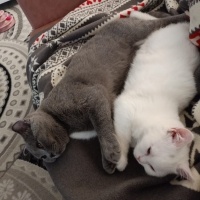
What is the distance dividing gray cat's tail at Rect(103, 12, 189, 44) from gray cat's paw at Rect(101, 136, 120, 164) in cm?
45

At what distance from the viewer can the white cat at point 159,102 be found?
83 centimetres

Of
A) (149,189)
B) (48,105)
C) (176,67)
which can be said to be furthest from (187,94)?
(48,105)

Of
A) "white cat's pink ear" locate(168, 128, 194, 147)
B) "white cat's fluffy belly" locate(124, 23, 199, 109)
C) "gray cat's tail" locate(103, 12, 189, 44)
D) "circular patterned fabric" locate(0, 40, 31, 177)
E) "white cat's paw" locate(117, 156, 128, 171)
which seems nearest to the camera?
"white cat's pink ear" locate(168, 128, 194, 147)

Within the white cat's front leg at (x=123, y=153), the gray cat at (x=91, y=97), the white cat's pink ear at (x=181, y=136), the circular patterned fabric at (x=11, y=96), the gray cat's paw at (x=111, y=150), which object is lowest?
the circular patterned fabric at (x=11, y=96)

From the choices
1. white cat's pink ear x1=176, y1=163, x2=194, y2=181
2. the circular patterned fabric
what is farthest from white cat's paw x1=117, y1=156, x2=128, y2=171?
the circular patterned fabric

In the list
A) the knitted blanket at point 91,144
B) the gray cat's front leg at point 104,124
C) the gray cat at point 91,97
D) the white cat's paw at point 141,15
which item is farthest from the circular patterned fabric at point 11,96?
the white cat's paw at point 141,15

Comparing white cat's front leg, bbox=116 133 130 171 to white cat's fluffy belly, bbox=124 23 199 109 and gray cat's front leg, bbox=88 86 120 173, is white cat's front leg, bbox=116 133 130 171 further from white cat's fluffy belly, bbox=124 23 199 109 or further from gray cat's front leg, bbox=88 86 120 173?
white cat's fluffy belly, bbox=124 23 199 109

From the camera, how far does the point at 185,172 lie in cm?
78

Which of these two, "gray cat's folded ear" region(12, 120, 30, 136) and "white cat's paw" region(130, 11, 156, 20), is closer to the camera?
"gray cat's folded ear" region(12, 120, 30, 136)

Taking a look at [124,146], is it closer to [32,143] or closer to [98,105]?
[98,105]

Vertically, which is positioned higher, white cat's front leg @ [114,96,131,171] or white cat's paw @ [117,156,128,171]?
white cat's front leg @ [114,96,131,171]

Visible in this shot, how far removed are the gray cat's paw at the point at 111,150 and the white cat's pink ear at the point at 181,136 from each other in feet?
0.62

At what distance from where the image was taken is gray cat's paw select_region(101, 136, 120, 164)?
0.90 metres

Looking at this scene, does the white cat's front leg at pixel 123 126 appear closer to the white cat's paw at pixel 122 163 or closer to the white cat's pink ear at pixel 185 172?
the white cat's paw at pixel 122 163
